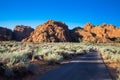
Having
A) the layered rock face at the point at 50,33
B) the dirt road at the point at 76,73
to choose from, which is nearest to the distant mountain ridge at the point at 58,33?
the layered rock face at the point at 50,33

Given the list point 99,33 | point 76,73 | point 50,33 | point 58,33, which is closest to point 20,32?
point 50,33

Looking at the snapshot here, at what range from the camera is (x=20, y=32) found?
529 feet

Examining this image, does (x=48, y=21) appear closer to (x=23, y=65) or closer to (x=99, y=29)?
(x=99, y=29)

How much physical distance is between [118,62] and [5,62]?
15.1 metres

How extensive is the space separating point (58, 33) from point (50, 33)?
16.1 feet

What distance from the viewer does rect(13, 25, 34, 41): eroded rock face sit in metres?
157

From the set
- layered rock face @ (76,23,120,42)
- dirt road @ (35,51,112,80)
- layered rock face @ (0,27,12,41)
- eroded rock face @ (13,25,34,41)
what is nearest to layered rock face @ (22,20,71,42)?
layered rock face @ (0,27,12,41)

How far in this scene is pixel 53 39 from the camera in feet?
462

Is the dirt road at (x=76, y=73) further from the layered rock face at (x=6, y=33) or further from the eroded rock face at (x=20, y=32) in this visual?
the eroded rock face at (x=20, y=32)

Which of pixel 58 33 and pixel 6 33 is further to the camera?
pixel 58 33

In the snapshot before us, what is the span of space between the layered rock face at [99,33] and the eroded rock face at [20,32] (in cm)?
3548

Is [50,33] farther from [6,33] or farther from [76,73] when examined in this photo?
[76,73]

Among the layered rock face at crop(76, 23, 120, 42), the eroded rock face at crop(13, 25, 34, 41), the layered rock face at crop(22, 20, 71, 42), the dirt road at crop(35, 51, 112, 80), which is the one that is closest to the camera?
the dirt road at crop(35, 51, 112, 80)

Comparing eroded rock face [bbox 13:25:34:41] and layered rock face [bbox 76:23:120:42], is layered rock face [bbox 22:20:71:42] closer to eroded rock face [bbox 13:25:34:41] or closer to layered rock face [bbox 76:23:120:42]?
eroded rock face [bbox 13:25:34:41]
